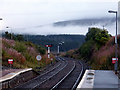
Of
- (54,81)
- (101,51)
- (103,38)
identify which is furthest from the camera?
(103,38)

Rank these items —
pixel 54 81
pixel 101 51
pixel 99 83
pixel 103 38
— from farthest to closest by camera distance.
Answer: pixel 103 38 < pixel 101 51 < pixel 54 81 < pixel 99 83

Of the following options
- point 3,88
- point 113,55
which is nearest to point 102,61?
point 113,55

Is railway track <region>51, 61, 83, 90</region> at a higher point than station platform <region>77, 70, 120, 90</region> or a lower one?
lower

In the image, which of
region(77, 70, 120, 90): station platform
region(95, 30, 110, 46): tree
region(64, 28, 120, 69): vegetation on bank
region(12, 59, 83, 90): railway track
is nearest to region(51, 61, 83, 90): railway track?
region(12, 59, 83, 90): railway track

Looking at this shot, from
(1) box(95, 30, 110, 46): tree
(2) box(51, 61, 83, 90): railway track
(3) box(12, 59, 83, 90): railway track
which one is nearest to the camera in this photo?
(2) box(51, 61, 83, 90): railway track

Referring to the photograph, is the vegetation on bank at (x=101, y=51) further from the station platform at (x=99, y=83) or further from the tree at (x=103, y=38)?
the station platform at (x=99, y=83)

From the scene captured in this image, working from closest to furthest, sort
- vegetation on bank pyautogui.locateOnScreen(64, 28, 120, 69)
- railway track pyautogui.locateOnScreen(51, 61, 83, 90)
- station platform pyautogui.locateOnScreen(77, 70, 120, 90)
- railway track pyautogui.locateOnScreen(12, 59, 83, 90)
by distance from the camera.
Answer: station platform pyautogui.locateOnScreen(77, 70, 120, 90) → railway track pyautogui.locateOnScreen(51, 61, 83, 90) → railway track pyautogui.locateOnScreen(12, 59, 83, 90) → vegetation on bank pyautogui.locateOnScreen(64, 28, 120, 69)

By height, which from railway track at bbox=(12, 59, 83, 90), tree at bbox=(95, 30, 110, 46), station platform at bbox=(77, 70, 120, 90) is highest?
tree at bbox=(95, 30, 110, 46)

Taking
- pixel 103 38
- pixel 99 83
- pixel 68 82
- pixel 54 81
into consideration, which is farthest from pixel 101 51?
pixel 99 83

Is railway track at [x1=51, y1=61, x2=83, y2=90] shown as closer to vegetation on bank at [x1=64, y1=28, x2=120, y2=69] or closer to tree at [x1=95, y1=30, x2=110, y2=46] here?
vegetation on bank at [x1=64, y1=28, x2=120, y2=69]

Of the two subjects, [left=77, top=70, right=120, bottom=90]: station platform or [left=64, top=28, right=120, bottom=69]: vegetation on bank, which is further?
[left=64, top=28, right=120, bottom=69]: vegetation on bank

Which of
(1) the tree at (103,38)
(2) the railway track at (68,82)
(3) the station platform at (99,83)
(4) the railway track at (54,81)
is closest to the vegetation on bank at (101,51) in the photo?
(1) the tree at (103,38)

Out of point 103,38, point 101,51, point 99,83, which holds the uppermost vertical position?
point 103,38

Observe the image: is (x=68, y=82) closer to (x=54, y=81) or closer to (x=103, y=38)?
(x=54, y=81)
